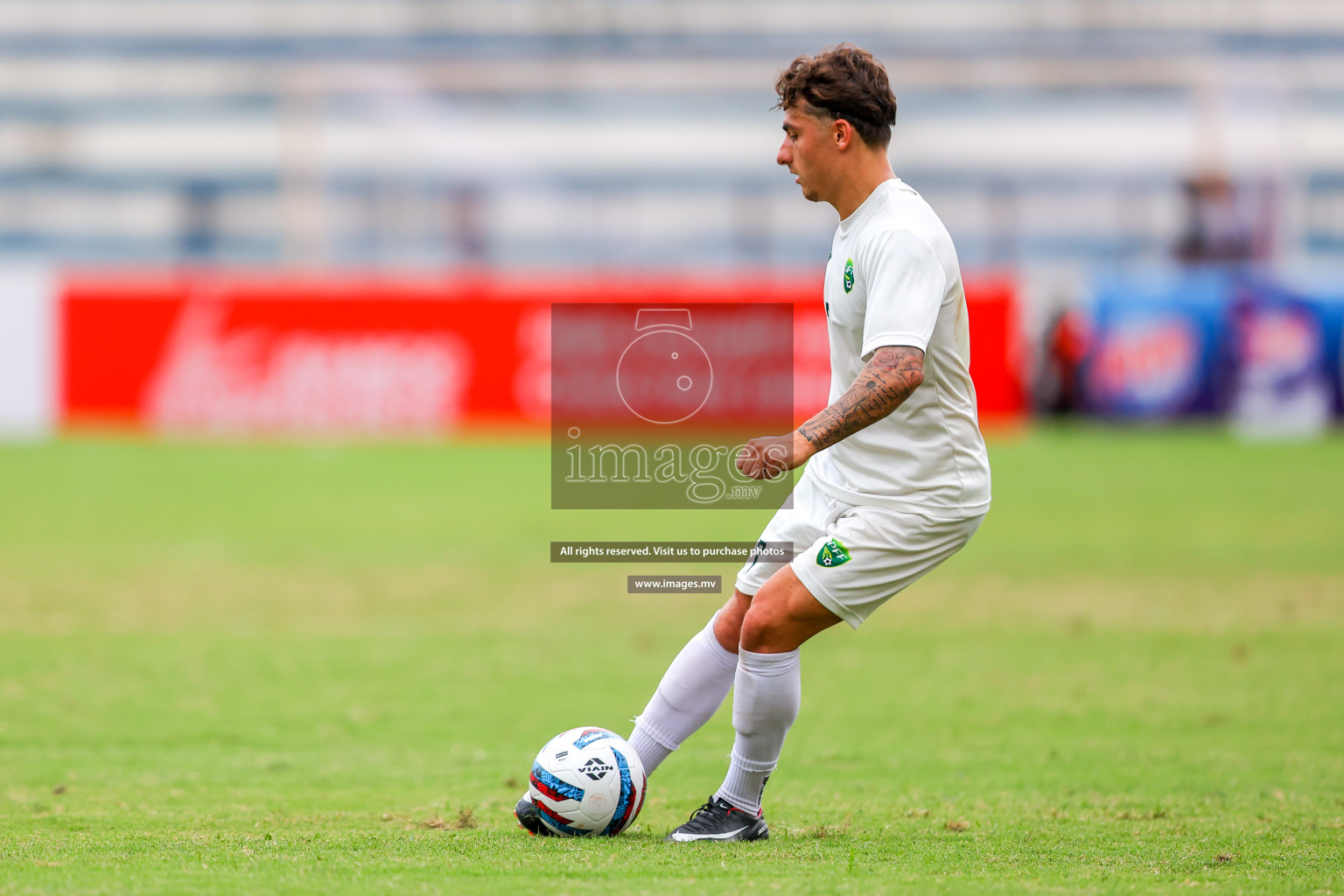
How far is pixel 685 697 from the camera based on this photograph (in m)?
4.89

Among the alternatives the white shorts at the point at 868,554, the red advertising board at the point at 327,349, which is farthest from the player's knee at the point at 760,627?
the red advertising board at the point at 327,349

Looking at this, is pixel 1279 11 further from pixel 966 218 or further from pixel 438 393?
pixel 438 393

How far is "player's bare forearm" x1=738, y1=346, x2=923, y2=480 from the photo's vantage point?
13.8 ft

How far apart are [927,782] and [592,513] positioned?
8.42 metres

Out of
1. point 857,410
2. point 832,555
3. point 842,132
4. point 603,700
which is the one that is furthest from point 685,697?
point 603,700

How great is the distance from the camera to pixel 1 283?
19.4 metres

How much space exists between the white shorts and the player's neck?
2.85ft

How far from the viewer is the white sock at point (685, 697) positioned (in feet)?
16.0

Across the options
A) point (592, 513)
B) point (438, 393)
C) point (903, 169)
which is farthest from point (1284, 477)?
point (903, 169)

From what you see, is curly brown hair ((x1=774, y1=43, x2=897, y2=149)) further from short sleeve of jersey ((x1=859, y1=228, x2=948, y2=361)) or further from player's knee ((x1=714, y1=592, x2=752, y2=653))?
player's knee ((x1=714, y1=592, x2=752, y2=653))

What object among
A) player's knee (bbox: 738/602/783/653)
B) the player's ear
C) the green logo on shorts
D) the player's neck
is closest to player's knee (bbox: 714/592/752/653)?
player's knee (bbox: 738/602/783/653)

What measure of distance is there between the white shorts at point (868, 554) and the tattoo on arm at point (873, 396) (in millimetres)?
362

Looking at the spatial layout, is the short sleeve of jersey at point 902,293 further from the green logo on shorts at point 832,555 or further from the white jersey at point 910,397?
the green logo on shorts at point 832,555

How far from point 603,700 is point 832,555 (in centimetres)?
273
